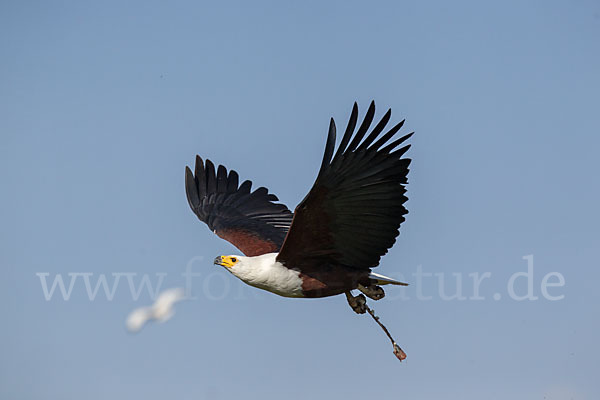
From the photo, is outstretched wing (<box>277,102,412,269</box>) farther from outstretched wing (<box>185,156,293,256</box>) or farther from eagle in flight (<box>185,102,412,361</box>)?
outstretched wing (<box>185,156,293,256</box>)

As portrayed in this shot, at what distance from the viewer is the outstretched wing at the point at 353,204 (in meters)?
9.51

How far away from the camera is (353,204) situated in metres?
9.89

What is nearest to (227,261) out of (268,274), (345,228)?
(268,274)

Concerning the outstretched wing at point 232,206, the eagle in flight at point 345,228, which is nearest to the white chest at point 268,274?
the eagle in flight at point 345,228

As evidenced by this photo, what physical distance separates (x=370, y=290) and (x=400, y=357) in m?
0.97

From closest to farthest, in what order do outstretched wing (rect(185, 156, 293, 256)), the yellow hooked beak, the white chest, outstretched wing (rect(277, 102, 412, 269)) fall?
outstretched wing (rect(277, 102, 412, 269))
the white chest
the yellow hooked beak
outstretched wing (rect(185, 156, 293, 256))

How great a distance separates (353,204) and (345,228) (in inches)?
16.6

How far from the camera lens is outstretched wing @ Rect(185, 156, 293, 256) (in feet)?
42.7

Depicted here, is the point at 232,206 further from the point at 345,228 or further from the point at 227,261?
the point at 345,228

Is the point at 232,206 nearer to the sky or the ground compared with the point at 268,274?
nearer to the sky

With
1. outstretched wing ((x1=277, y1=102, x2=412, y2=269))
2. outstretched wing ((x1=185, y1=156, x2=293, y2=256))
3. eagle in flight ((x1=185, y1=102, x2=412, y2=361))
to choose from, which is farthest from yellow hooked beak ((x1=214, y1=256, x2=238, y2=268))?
outstretched wing ((x1=185, y1=156, x2=293, y2=256))

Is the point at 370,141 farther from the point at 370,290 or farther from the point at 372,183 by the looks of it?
the point at 370,290

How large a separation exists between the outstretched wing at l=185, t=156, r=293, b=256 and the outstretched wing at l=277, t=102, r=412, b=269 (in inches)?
95.9

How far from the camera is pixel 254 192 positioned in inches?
552
